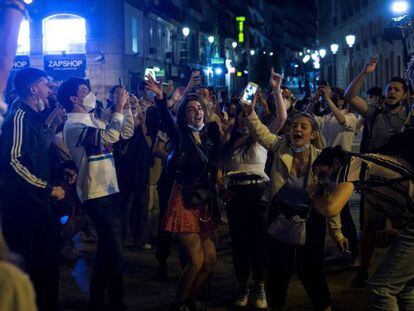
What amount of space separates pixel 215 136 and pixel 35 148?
2000mm

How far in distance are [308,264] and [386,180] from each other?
147cm

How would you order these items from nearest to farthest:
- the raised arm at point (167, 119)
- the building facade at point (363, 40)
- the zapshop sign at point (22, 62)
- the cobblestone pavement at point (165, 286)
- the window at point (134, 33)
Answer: the raised arm at point (167, 119) < the cobblestone pavement at point (165, 286) < the zapshop sign at point (22, 62) < the window at point (134, 33) < the building facade at point (363, 40)

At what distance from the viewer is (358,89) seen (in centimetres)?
704

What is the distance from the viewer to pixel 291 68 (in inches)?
5226

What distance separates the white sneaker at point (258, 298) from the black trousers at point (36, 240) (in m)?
1.94

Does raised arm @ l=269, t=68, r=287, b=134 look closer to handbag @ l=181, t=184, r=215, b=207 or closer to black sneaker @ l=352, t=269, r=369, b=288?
handbag @ l=181, t=184, r=215, b=207

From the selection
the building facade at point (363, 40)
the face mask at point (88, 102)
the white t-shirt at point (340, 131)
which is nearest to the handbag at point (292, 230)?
the face mask at point (88, 102)

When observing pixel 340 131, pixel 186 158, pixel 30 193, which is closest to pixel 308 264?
pixel 186 158

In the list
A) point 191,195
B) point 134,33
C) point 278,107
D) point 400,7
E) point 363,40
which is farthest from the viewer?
point 363,40

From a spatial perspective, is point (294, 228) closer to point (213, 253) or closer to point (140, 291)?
point (213, 253)

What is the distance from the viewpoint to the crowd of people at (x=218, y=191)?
4543 mm

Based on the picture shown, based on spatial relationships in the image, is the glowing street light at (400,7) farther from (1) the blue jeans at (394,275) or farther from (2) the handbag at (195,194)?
(1) the blue jeans at (394,275)

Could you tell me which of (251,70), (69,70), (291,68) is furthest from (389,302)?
(291,68)

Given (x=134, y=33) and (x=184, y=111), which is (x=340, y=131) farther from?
(x=134, y=33)
